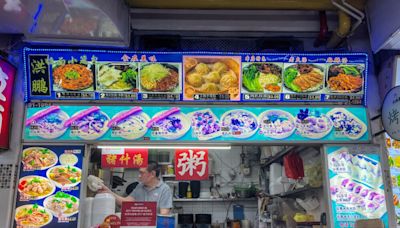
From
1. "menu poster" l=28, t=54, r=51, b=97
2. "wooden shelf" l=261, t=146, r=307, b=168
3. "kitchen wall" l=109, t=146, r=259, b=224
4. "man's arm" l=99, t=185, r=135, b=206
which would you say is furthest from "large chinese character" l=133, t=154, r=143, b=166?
"kitchen wall" l=109, t=146, r=259, b=224

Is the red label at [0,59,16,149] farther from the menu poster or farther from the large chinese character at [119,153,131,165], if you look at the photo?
the large chinese character at [119,153,131,165]

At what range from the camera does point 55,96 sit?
4.59 m

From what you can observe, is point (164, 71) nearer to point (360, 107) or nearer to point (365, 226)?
point (360, 107)

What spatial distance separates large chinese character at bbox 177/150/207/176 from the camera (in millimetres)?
5324

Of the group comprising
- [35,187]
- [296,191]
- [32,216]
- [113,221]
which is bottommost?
[113,221]

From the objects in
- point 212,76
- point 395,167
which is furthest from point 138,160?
point 395,167

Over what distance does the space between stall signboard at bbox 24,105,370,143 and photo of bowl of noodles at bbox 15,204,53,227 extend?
848 mm

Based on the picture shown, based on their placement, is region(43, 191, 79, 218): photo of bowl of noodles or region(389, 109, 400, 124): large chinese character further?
region(43, 191, 79, 218): photo of bowl of noodles

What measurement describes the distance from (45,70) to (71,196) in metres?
1.63

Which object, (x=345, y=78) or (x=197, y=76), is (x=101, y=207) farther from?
(x=345, y=78)

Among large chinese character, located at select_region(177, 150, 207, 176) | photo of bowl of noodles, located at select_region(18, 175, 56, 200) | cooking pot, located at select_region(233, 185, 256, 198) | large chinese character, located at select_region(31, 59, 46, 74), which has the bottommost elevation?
cooking pot, located at select_region(233, 185, 256, 198)

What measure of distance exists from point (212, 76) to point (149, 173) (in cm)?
186

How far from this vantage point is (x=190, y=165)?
5.34m

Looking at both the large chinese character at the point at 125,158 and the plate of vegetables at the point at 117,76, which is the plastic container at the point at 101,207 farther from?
the plate of vegetables at the point at 117,76
